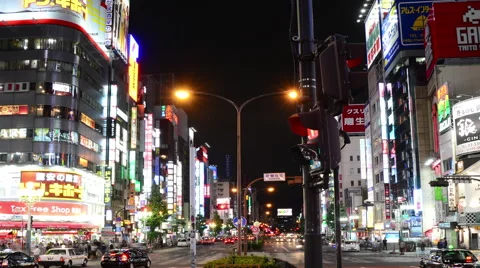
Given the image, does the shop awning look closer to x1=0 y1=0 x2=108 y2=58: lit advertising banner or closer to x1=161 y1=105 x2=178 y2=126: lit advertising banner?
x1=0 y1=0 x2=108 y2=58: lit advertising banner

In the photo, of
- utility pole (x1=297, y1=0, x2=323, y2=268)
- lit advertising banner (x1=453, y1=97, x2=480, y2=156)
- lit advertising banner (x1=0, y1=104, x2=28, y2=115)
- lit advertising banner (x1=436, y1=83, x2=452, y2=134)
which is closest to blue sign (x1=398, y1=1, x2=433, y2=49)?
lit advertising banner (x1=436, y1=83, x2=452, y2=134)

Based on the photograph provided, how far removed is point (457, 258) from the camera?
1085 inches

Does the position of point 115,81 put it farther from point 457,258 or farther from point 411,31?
A: point 457,258

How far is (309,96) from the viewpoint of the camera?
26.4 feet

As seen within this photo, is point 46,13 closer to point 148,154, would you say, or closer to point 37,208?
point 37,208

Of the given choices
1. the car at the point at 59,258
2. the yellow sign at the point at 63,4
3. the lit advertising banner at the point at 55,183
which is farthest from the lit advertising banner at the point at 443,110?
the yellow sign at the point at 63,4

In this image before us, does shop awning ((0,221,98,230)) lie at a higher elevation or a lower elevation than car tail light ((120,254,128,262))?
higher

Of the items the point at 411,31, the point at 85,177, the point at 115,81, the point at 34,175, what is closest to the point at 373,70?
the point at 411,31

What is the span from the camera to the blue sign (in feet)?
281

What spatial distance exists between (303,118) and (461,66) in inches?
2501

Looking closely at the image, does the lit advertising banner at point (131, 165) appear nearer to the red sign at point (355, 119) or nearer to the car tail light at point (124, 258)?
the red sign at point (355, 119)

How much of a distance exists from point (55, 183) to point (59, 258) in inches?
1250

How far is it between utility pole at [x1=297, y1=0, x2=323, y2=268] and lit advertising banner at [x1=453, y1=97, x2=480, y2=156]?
40.0m

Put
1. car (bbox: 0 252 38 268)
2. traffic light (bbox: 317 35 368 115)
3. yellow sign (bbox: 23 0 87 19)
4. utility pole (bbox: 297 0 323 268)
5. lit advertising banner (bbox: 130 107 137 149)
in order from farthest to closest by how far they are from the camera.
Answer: lit advertising banner (bbox: 130 107 137 149) → yellow sign (bbox: 23 0 87 19) → car (bbox: 0 252 38 268) → utility pole (bbox: 297 0 323 268) → traffic light (bbox: 317 35 368 115)
